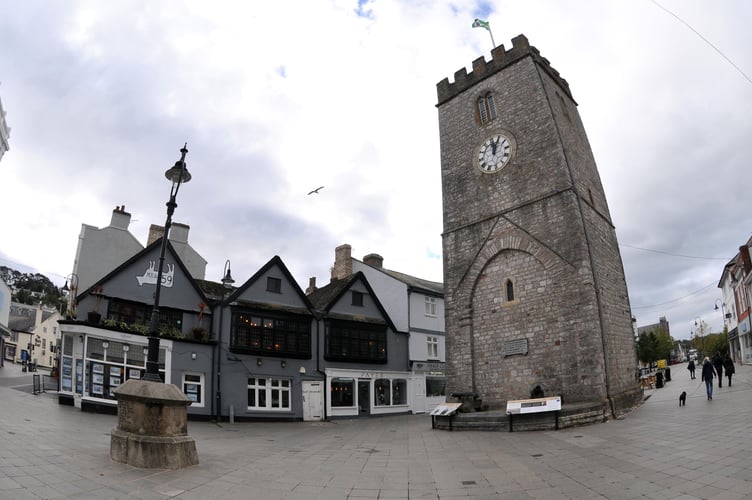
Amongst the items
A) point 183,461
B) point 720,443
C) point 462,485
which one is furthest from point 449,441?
point 183,461

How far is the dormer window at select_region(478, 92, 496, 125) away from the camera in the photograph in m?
20.4

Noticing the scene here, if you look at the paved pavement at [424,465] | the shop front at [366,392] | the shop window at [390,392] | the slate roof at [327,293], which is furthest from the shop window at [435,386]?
the paved pavement at [424,465]

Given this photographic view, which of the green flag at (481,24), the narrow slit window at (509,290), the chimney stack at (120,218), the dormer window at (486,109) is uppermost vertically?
the green flag at (481,24)

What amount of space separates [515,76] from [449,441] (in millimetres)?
15769

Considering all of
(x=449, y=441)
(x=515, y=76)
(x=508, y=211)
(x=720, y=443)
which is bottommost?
(x=449, y=441)

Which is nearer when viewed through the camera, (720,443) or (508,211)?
(720,443)

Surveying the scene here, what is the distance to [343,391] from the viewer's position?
24203mm

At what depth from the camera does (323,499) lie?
21.0ft

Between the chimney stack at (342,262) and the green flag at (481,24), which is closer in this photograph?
the green flag at (481,24)

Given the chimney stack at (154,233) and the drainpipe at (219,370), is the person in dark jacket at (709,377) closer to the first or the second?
the drainpipe at (219,370)

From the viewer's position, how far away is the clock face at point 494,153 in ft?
62.7

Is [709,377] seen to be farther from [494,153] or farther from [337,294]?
[337,294]

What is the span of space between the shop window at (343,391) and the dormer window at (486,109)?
1542 cm

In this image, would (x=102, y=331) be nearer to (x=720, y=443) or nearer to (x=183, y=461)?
(x=183, y=461)
